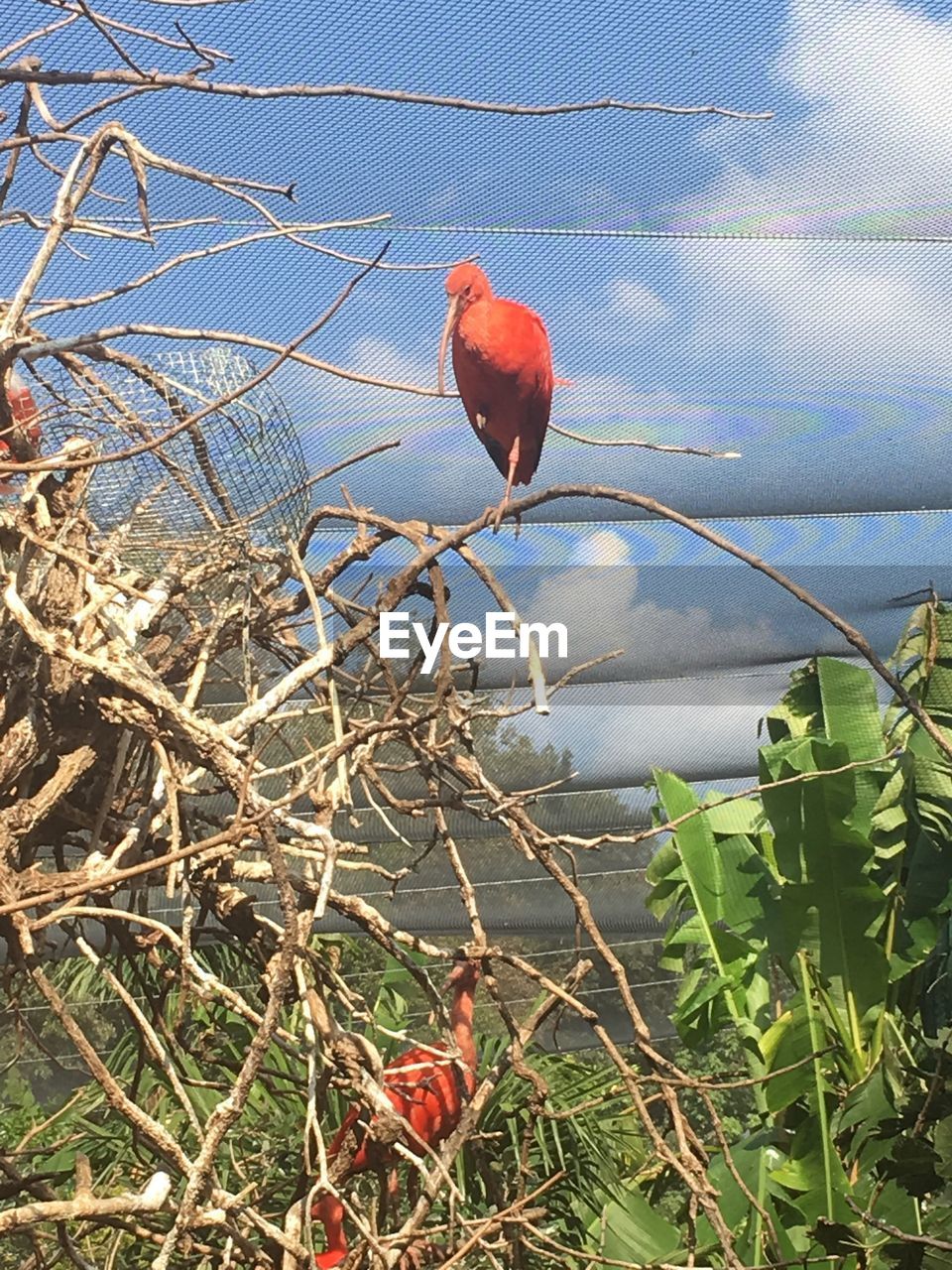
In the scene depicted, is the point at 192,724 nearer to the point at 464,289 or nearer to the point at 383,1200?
the point at 383,1200

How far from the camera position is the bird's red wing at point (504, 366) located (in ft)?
5.70


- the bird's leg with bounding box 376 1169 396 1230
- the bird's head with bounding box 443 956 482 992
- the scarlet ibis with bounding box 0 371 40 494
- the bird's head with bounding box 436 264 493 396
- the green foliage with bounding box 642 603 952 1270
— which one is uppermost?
the bird's head with bounding box 436 264 493 396

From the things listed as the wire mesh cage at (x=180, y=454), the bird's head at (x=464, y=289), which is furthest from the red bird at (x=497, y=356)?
the wire mesh cage at (x=180, y=454)

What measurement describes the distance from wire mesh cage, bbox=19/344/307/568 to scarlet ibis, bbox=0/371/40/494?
0.01m

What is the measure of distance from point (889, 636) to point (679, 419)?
0.91 m

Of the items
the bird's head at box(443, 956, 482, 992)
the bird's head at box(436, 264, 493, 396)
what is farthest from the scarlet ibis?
the bird's head at box(436, 264, 493, 396)

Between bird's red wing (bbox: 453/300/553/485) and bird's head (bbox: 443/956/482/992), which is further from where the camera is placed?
bird's red wing (bbox: 453/300/553/485)

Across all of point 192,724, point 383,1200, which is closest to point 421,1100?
point 383,1200

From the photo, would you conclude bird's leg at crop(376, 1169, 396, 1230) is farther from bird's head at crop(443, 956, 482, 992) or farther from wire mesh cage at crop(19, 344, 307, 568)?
wire mesh cage at crop(19, 344, 307, 568)

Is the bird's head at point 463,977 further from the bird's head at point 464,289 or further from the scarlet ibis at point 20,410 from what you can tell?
the bird's head at point 464,289

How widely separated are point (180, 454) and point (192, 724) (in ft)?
1.00

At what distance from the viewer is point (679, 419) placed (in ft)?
8.59

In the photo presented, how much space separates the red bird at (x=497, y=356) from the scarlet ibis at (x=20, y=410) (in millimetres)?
674

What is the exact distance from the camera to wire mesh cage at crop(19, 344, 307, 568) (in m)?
1.07
